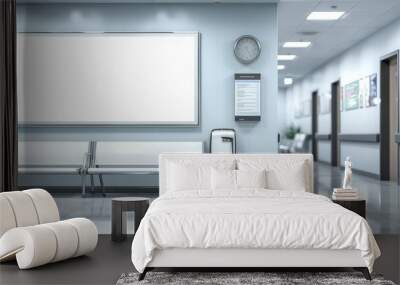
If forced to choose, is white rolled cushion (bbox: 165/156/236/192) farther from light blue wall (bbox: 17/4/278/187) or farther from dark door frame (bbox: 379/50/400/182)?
dark door frame (bbox: 379/50/400/182)

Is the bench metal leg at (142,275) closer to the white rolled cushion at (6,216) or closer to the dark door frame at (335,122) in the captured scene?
the white rolled cushion at (6,216)

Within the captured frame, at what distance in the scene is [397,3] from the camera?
8727 mm

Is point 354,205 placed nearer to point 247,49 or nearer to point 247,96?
point 247,96

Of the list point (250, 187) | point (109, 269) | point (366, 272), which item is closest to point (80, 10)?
point (250, 187)

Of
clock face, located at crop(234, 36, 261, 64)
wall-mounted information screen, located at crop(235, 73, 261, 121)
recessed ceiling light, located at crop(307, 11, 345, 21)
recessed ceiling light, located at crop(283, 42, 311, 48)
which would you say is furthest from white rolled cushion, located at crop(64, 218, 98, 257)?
recessed ceiling light, located at crop(283, 42, 311, 48)

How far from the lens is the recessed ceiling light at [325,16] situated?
30.9 feet

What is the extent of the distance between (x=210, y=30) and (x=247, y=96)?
1221 mm

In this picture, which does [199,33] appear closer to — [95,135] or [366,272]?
[95,135]

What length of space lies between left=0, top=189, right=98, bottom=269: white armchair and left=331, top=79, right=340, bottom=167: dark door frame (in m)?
11.4

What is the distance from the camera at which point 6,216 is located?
13.9ft

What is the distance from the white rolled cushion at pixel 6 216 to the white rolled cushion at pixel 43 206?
0.28 m

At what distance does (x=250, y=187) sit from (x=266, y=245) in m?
1.54

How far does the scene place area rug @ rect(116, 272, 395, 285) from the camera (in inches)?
142

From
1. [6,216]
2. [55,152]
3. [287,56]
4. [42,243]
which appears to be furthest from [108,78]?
[287,56]
